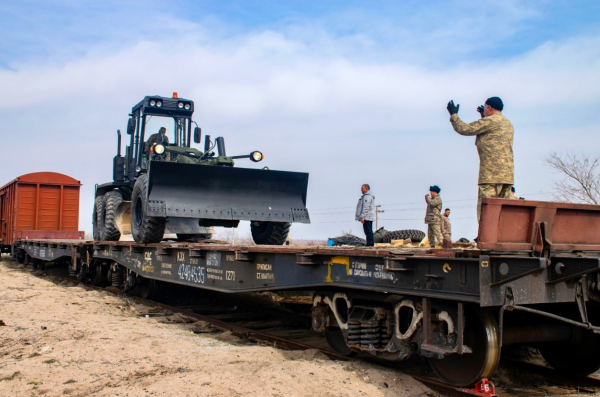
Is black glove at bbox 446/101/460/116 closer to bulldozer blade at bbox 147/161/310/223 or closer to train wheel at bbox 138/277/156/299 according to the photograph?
bulldozer blade at bbox 147/161/310/223

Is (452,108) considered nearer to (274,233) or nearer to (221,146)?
(274,233)

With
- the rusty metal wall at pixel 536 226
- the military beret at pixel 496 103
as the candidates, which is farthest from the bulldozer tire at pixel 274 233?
the rusty metal wall at pixel 536 226

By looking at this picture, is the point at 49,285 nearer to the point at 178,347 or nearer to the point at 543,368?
the point at 178,347

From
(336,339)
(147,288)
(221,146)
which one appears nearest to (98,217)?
(147,288)

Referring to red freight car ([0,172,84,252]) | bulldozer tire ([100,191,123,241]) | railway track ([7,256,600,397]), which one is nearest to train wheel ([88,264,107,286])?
railway track ([7,256,600,397])

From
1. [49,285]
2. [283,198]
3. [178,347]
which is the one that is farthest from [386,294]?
[49,285]

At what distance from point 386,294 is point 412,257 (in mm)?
799

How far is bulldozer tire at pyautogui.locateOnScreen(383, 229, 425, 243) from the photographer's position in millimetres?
15820

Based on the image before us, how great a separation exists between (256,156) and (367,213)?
2.25m

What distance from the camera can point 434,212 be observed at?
1098 cm

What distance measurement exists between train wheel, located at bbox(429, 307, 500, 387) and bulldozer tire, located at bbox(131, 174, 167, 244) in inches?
222

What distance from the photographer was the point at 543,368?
6.14 m

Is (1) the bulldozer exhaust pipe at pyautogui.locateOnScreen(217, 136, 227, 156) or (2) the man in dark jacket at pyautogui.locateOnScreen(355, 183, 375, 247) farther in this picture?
(1) the bulldozer exhaust pipe at pyautogui.locateOnScreen(217, 136, 227, 156)

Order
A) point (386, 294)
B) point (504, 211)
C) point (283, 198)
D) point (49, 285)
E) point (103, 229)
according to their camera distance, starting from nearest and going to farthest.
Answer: point (504, 211), point (386, 294), point (283, 198), point (103, 229), point (49, 285)
